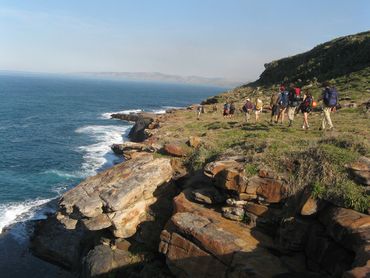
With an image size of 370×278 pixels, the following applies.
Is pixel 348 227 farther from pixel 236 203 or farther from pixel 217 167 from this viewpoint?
pixel 217 167

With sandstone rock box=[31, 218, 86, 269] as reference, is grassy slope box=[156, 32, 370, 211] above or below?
above

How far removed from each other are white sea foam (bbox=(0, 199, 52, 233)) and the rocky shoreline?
10.4 meters

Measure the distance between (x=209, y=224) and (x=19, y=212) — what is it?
2333 centimetres

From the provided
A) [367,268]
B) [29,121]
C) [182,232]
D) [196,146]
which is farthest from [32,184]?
[29,121]

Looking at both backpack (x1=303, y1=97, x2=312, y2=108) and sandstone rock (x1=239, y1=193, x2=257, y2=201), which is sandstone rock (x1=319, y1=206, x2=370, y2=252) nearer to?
sandstone rock (x1=239, y1=193, x2=257, y2=201)

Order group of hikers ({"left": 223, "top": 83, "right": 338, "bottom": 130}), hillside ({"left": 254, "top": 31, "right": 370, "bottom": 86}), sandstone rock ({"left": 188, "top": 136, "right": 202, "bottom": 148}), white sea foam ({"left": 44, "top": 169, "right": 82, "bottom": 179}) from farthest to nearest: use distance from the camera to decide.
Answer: hillside ({"left": 254, "top": 31, "right": 370, "bottom": 86}) < white sea foam ({"left": 44, "top": 169, "right": 82, "bottom": 179}) < group of hikers ({"left": 223, "top": 83, "right": 338, "bottom": 130}) < sandstone rock ({"left": 188, "top": 136, "right": 202, "bottom": 148})

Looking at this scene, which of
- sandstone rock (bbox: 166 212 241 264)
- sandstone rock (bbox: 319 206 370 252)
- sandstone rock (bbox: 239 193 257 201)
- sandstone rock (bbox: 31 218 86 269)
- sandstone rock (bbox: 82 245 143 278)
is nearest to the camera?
sandstone rock (bbox: 319 206 370 252)

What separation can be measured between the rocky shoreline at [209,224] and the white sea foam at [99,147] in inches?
920

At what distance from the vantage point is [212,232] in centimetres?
1473

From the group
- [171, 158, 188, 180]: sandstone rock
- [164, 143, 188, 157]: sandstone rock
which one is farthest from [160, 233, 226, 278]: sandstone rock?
[164, 143, 188, 157]: sandstone rock

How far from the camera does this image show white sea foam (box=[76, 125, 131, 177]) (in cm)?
4688

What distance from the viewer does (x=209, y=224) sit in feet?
50.4

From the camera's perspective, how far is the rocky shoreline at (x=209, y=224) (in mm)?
12875

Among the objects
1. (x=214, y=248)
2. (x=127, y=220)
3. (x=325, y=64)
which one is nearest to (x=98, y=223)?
(x=127, y=220)
